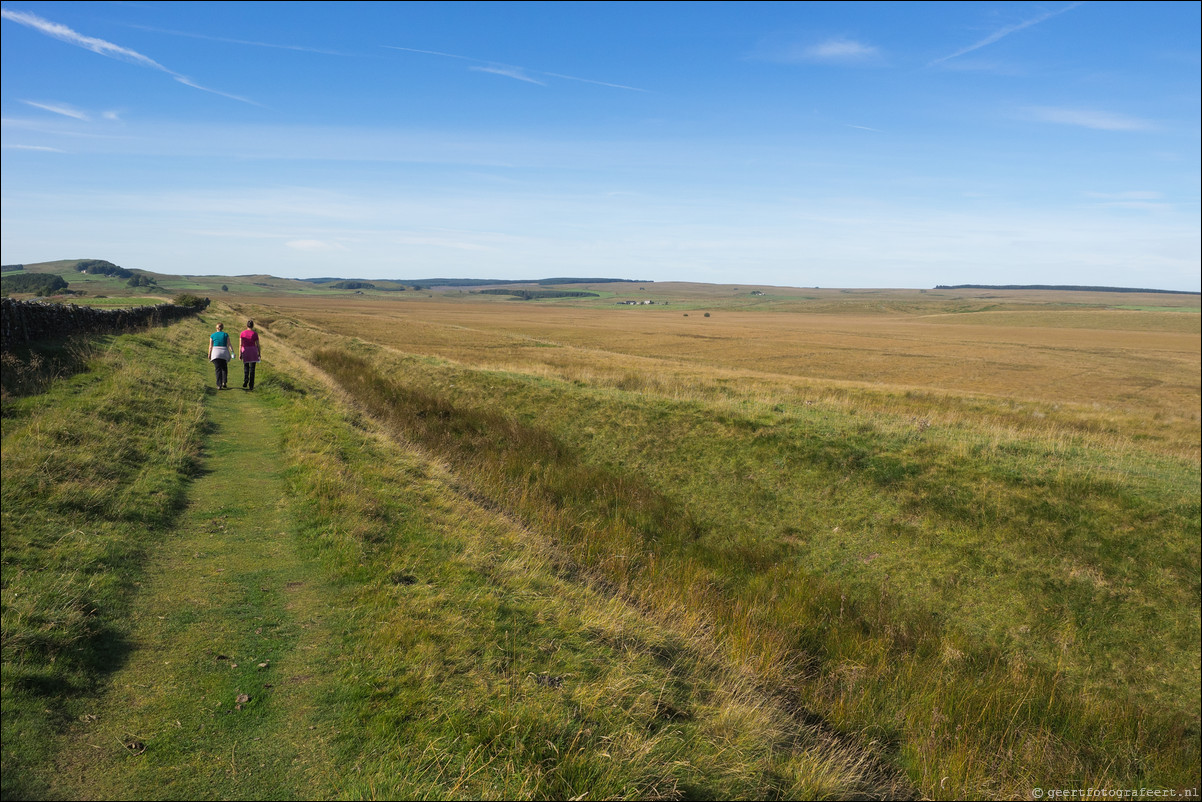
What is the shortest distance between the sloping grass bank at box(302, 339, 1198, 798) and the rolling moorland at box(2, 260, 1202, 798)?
0.09 meters

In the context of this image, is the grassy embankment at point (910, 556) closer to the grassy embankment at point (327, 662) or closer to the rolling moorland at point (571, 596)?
the rolling moorland at point (571, 596)

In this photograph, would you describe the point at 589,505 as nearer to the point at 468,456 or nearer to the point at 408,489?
the point at 468,456

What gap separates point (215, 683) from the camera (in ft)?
18.3

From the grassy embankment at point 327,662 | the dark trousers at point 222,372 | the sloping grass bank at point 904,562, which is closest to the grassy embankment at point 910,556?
the sloping grass bank at point 904,562

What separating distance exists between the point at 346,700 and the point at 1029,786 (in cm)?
767

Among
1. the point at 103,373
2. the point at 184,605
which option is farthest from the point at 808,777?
the point at 103,373

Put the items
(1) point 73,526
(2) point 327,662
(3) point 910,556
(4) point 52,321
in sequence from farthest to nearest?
1. (4) point 52,321
2. (3) point 910,556
3. (1) point 73,526
4. (2) point 327,662

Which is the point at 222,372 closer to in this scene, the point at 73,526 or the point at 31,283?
the point at 73,526

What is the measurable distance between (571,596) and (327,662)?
3.36 metres

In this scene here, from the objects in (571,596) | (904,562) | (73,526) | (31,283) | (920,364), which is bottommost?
(904,562)

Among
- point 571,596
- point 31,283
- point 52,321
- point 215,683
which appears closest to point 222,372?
point 52,321

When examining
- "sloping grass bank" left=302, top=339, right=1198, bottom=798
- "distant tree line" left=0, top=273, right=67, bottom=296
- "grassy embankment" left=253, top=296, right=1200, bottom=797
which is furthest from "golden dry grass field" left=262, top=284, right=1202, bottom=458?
"distant tree line" left=0, top=273, right=67, bottom=296

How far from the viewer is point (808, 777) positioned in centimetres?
577

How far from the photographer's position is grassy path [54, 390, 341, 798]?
4.57m
